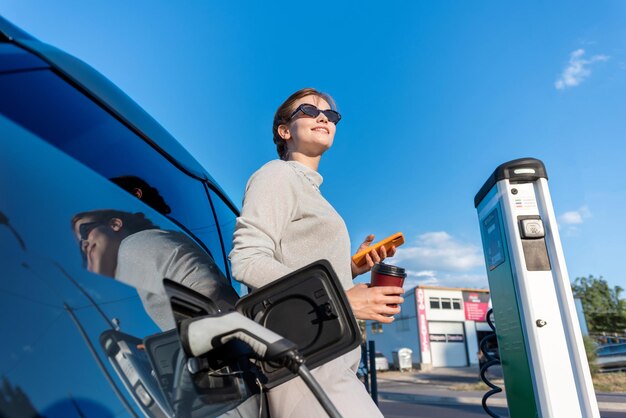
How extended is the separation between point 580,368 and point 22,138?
2.40 meters

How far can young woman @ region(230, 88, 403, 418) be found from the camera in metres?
1.22

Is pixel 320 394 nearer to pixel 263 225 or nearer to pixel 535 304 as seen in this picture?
pixel 263 225

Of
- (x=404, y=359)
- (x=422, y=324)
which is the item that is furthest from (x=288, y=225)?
(x=422, y=324)

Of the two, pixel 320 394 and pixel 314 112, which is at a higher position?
pixel 314 112

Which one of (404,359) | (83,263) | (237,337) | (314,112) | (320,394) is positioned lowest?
(320,394)

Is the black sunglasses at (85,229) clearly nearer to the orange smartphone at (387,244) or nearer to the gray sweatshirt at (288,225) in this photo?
the gray sweatshirt at (288,225)

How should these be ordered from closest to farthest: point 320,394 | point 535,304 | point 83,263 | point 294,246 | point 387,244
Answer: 1. point 83,263
2. point 320,394
3. point 294,246
4. point 387,244
5. point 535,304

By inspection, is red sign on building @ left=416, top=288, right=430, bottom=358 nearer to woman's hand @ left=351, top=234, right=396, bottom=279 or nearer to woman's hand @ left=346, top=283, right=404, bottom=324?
woman's hand @ left=351, top=234, right=396, bottom=279

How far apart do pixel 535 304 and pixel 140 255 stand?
6.59 ft

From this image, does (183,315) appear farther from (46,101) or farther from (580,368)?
(580,368)

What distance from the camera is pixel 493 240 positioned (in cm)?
288

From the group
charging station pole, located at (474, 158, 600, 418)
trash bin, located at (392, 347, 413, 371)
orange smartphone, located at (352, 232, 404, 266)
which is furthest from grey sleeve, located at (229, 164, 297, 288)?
trash bin, located at (392, 347, 413, 371)

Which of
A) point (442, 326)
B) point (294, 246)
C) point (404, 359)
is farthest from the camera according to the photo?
point (442, 326)

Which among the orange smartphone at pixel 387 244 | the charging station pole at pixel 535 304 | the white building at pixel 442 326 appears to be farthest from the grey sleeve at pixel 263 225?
the white building at pixel 442 326
